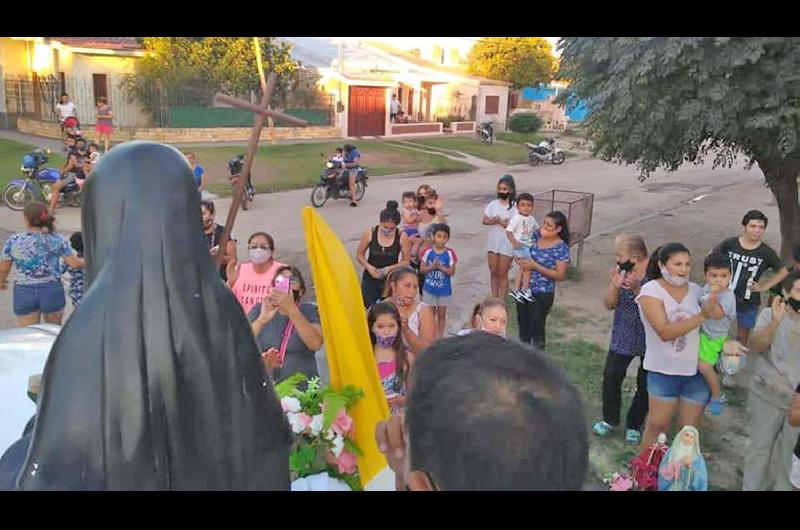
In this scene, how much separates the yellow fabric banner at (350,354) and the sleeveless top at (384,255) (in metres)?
3.37

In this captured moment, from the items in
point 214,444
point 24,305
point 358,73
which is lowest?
point 24,305

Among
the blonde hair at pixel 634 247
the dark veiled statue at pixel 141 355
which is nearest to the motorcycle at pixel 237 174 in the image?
the blonde hair at pixel 634 247

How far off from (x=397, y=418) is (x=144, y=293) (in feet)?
1.85

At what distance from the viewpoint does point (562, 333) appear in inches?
285

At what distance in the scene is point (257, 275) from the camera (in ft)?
15.2

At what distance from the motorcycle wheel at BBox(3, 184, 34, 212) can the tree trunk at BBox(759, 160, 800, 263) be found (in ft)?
37.5

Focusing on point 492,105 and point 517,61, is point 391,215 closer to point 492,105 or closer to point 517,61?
point 492,105

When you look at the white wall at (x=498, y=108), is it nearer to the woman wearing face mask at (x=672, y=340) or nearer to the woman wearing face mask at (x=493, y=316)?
the woman wearing face mask at (x=672, y=340)

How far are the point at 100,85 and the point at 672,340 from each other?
24.0m

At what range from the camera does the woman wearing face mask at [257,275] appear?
448 centimetres

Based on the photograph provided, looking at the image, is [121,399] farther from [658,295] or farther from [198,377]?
[658,295]

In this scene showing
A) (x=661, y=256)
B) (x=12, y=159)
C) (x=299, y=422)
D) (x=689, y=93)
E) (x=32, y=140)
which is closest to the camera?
(x=299, y=422)

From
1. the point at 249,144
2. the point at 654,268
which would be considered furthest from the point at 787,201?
the point at 249,144
